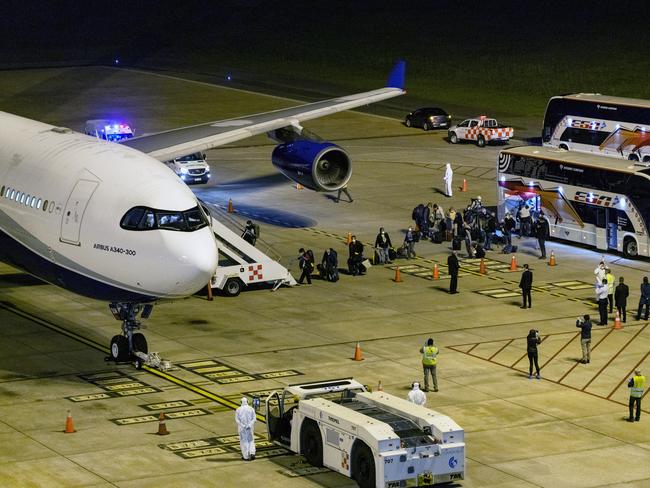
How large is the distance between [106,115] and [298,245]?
130 feet

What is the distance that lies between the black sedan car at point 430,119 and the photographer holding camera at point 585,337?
50.4 m

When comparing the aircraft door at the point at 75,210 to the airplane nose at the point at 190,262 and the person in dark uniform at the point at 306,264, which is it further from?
the person in dark uniform at the point at 306,264

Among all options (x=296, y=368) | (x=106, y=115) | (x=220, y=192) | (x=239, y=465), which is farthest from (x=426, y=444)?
(x=106, y=115)

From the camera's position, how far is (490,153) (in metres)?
87.8

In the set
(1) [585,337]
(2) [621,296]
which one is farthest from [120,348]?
(2) [621,296]

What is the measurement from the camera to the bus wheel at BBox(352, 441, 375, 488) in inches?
1335

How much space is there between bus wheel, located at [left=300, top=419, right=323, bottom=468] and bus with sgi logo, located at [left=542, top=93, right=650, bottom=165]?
145 ft

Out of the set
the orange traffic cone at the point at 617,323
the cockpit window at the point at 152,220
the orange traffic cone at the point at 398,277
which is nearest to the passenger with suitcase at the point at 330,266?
the orange traffic cone at the point at 398,277

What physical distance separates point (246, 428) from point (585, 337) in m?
13.7

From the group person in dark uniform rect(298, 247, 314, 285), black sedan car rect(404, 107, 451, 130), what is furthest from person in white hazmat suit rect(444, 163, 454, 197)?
black sedan car rect(404, 107, 451, 130)

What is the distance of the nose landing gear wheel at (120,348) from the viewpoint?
4512 cm

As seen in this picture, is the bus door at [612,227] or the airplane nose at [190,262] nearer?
the airplane nose at [190,262]

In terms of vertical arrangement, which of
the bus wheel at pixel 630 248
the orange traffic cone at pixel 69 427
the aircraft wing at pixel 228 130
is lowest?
the orange traffic cone at pixel 69 427

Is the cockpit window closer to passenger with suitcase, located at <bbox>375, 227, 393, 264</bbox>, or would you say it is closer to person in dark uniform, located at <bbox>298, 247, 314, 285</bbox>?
person in dark uniform, located at <bbox>298, 247, 314, 285</bbox>
